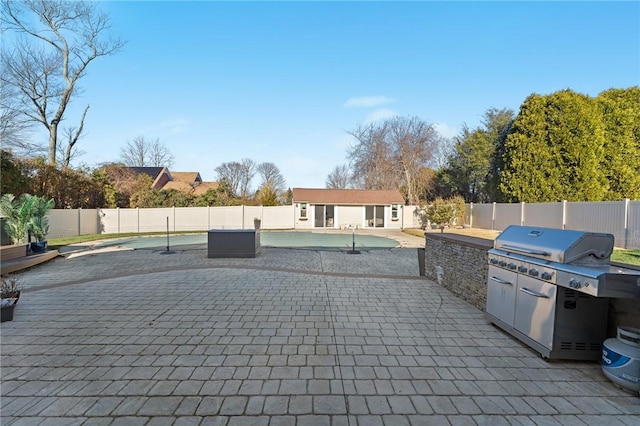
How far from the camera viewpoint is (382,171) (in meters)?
28.2

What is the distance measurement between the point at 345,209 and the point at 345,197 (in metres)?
0.96

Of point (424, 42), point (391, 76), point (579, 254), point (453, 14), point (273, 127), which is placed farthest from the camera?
point (273, 127)

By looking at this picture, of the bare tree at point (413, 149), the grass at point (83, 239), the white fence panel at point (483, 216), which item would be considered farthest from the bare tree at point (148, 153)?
the white fence panel at point (483, 216)

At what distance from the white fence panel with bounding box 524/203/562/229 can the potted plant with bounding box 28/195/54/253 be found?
18.7m

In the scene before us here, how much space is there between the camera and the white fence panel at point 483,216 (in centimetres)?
1833

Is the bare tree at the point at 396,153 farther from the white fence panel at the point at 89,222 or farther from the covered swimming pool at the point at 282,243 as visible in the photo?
the white fence panel at the point at 89,222

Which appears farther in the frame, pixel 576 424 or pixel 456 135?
pixel 456 135

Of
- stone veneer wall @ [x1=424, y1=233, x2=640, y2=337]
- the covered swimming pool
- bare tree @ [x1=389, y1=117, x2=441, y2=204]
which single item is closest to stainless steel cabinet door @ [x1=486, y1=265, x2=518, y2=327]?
stone veneer wall @ [x1=424, y1=233, x2=640, y2=337]

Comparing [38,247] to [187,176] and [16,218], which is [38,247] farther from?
[187,176]

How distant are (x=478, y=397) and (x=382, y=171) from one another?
26855 millimetres

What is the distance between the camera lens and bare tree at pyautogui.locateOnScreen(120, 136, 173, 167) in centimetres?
3522

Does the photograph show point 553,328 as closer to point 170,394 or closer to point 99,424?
point 170,394

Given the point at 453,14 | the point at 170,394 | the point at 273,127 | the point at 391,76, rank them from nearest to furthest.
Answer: the point at 170,394, the point at 453,14, the point at 391,76, the point at 273,127

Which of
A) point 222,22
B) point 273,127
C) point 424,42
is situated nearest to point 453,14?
point 424,42
